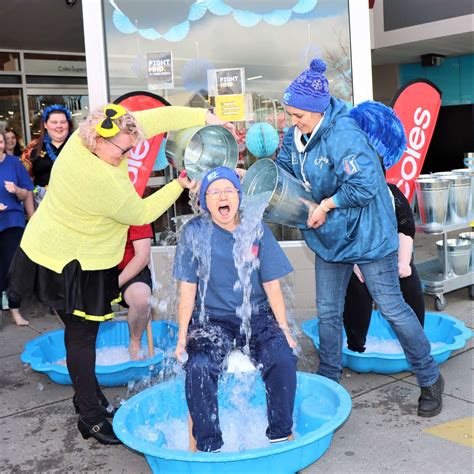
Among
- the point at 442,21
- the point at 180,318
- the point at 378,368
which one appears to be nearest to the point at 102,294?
the point at 180,318

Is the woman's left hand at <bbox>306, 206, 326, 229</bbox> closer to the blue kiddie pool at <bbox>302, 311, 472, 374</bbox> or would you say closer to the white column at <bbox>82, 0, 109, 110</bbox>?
the blue kiddie pool at <bbox>302, 311, 472, 374</bbox>

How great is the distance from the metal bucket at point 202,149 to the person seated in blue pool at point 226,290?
0.42 meters

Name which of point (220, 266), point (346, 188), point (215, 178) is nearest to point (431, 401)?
point (346, 188)

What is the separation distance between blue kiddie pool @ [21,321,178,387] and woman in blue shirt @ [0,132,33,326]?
2.95ft

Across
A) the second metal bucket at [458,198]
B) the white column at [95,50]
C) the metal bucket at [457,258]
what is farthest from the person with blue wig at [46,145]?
the metal bucket at [457,258]

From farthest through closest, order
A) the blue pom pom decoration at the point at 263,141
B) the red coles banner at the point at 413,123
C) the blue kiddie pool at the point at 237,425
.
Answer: the red coles banner at the point at 413,123, the blue pom pom decoration at the point at 263,141, the blue kiddie pool at the point at 237,425

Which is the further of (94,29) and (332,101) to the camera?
(94,29)

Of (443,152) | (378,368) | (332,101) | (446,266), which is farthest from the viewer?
(443,152)

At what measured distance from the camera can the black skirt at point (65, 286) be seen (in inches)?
124

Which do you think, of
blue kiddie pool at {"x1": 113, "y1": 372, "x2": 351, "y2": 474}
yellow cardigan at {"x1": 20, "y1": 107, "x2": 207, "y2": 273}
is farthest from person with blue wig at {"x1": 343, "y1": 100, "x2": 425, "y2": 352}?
yellow cardigan at {"x1": 20, "y1": 107, "x2": 207, "y2": 273}

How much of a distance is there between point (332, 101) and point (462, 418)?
1.74m

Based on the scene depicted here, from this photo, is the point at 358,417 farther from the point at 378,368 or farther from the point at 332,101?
the point at 332,101

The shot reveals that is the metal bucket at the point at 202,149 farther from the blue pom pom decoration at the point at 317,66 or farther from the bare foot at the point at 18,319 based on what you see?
the bare foot at the point at 18,319

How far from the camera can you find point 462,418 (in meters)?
3.34
